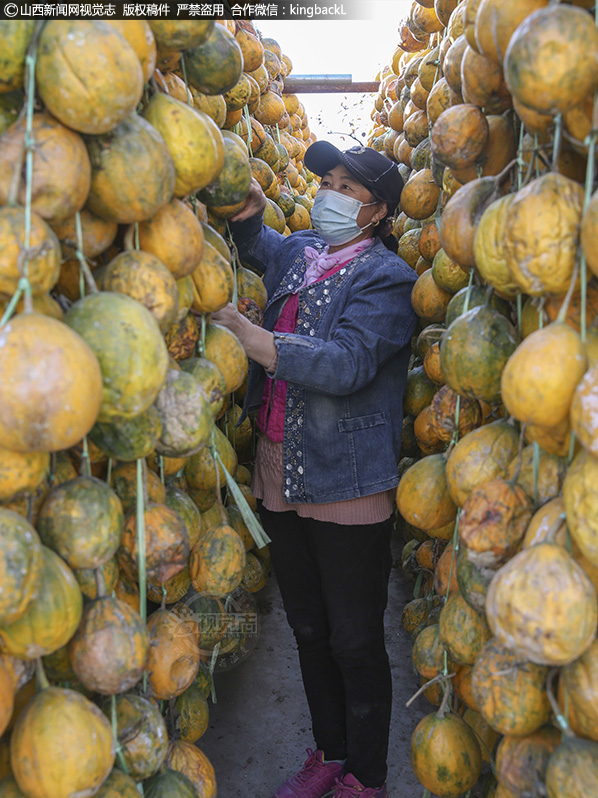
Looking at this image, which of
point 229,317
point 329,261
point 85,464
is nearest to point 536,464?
point 85,464

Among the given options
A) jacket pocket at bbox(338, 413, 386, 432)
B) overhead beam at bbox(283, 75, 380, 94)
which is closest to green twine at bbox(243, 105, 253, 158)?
jacket pocket at bbox(338, 413, 386, 432)

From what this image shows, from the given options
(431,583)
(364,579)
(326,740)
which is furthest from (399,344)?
(326,740)

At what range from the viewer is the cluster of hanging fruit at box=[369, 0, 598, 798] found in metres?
1.13

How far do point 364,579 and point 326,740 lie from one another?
697 millimetres

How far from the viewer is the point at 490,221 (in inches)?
54.8

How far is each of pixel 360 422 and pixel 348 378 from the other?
21 cm

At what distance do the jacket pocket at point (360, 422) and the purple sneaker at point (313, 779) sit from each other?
4.15 ft

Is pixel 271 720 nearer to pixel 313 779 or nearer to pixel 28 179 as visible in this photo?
pixel 313 779

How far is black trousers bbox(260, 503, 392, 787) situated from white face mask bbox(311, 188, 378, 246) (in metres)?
1.07

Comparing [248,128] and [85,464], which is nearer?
[85,464]

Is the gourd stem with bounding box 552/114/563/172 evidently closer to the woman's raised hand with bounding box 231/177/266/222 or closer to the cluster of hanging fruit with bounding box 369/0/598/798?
the cluster of hanging fruit with bounding box 369/0/598/798

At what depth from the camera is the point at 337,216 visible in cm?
258

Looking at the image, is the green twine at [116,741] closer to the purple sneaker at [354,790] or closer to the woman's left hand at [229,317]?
the woman's left hand at [229,317]

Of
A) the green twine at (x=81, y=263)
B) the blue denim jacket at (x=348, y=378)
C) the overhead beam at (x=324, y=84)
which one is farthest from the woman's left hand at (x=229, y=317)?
the overhead beam at (x=324, y=84)
